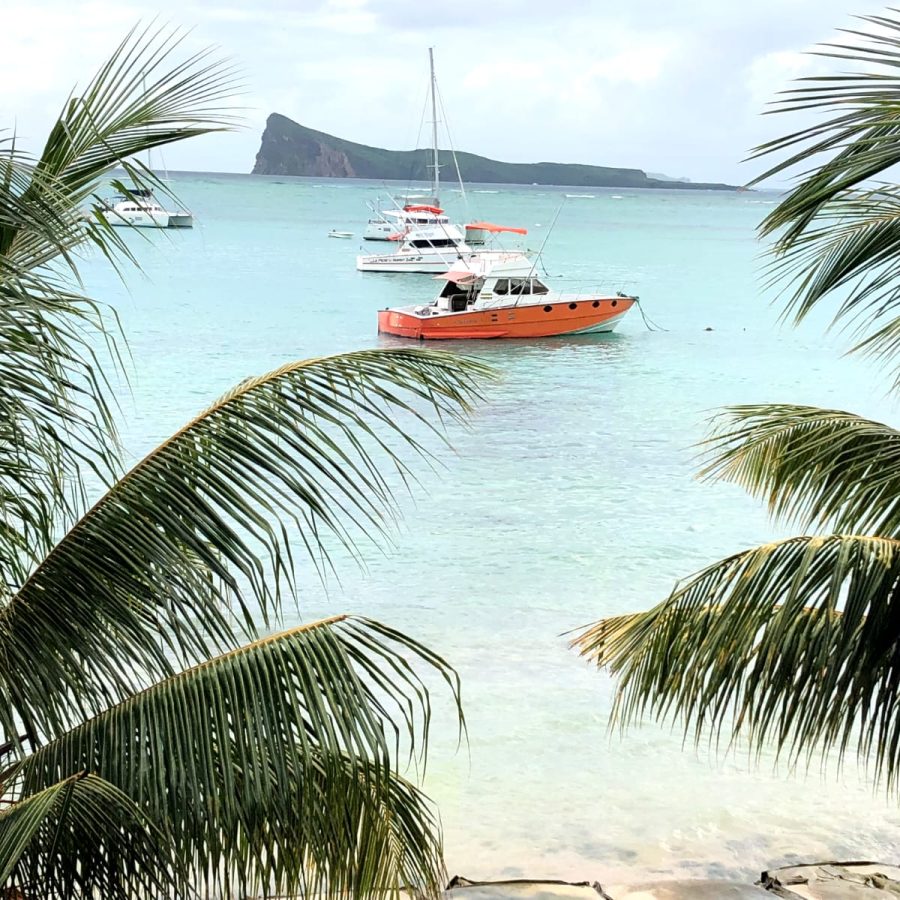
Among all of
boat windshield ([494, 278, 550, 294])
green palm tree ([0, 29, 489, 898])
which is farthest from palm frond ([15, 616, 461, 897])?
boat windshield ([494, 278, 550, 294])

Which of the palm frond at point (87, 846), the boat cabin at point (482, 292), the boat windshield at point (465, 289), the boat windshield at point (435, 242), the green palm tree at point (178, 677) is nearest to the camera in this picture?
the palm frond at point (87, 846)

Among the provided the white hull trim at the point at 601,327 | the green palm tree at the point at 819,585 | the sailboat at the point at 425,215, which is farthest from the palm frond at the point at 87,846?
the sailboat at the point at 425,215

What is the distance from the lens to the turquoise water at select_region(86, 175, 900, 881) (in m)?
8.88

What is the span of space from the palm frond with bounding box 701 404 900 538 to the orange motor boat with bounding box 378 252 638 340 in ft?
94.2

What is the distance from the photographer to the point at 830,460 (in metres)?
5.01

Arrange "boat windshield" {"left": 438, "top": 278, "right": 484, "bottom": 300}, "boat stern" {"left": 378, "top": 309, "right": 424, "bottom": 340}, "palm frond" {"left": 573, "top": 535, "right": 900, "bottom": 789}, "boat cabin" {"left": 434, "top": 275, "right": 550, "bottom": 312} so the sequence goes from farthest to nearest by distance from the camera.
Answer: "boat windshield" {"left": 438, "top": 278, "right": 484, "bottom": 300} → "boat cabin" {"left": 434, "top": 275, "right": 550, "bottom": 312} → "boat stern" {"left": 378, "top": 309, "right": 424, "bottom": 340} → "palm frond" {"left": 573, "top": 535, "right": 900, "bottom": 789}

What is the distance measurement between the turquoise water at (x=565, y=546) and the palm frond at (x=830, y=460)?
2.64 metres

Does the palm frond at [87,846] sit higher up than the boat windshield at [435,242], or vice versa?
the boat windshield at [435,242]

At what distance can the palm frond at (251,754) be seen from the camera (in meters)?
3.74

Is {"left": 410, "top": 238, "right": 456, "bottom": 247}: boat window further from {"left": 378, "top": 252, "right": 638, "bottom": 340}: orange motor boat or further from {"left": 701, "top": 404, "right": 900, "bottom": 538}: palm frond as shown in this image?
{"left": 701, "top": 404, "right": 900, "bottom": 538}: palm frond

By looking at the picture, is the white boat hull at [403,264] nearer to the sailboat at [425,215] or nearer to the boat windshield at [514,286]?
the sailboat at [425,215]

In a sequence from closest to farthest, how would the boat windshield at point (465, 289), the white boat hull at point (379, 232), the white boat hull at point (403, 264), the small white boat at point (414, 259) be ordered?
the boat windshield at point (465, 289)
the small white boat at point (414, 259)
the white boat hull at point (403, 264)
the white boat hull at point (379, 232)

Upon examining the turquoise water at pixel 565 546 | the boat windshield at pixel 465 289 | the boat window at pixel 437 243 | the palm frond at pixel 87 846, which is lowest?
the turquoise water at pixel 565 546

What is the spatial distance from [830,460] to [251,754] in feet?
8.34
